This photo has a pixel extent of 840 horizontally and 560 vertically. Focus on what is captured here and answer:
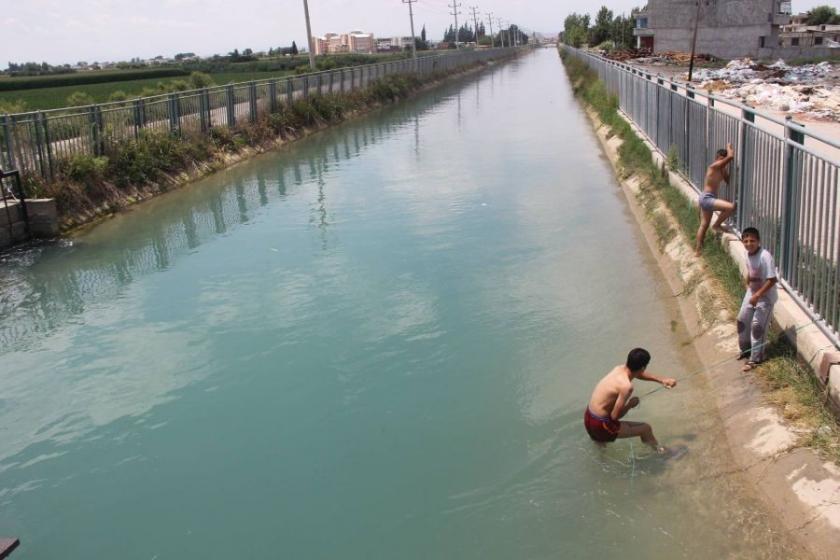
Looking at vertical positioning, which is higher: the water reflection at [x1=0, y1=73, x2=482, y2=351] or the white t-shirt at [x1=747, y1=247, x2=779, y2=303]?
the white t-shirt at [x1=747, y1=247, x2=779, y2=303]

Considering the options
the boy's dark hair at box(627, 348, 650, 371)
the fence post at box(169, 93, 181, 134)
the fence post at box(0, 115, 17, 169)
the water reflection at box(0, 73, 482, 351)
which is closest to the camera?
the boy's dark hair at box(627, 348, 650, 371)

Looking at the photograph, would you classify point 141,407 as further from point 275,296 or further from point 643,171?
point 643,171

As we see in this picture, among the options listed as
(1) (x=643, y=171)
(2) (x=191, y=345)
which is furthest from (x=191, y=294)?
(1) (x=643, y=171)

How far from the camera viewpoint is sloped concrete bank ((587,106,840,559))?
16.8ft

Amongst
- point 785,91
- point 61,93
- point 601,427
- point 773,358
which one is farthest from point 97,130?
point 61,93

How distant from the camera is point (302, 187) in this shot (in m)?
20.8

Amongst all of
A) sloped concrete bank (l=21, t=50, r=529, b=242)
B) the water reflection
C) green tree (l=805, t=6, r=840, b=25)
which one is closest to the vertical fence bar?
the water reflection

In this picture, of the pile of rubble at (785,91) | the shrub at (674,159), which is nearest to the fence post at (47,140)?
the shrub at (674,159)

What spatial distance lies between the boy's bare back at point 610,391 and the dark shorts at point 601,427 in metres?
0.05

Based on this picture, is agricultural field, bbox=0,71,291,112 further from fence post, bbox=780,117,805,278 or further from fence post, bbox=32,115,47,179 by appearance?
fence post, bbox=780,117,805,278

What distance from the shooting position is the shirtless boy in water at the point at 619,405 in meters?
6.25

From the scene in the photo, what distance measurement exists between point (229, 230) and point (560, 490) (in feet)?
37.4

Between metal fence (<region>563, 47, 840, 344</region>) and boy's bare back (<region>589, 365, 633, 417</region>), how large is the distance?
1.66 m

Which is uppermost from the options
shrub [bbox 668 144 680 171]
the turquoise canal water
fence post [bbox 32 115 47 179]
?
fence post [bbox 32 115 47 179]
